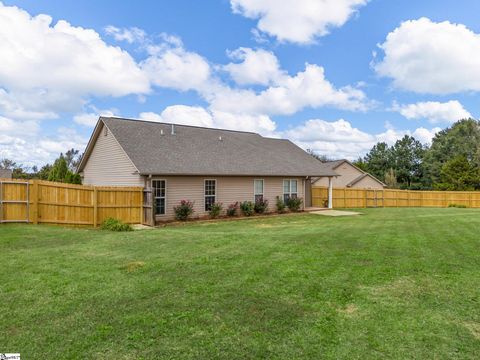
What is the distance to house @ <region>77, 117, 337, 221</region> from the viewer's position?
53.7 feet

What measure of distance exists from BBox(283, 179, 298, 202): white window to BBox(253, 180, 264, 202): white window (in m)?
1.90

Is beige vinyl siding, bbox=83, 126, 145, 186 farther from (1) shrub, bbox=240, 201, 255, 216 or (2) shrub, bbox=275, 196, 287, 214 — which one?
(2) shrub, bbox=275, 196, 287, 214

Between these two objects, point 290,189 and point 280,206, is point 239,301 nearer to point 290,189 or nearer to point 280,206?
point 280,206

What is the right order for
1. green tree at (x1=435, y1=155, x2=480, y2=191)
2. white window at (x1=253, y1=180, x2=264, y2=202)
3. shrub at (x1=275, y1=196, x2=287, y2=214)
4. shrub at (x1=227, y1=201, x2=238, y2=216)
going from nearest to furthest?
shrub at (x1=227, y1=201, x2=238, y2=216) < white window at (x1=253, y1=180, x2=264, y2=202) < shrub at (x1=275, y1=196, x2=287, y2=214) < green tree at (x1=435, y1=155, x2=480, y2=191)

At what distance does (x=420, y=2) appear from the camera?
574 inches

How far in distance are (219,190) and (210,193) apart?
22.0 inches

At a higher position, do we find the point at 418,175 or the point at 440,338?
the point at 418,175

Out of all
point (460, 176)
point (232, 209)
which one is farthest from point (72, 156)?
point (460, 176)

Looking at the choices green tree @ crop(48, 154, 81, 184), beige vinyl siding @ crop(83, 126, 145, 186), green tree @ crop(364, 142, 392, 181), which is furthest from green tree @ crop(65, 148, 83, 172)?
green tree @ crop(364, 142, 392, 181)

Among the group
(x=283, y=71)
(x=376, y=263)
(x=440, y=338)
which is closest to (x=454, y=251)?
(x=376, y=263)

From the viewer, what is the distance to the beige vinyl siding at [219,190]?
54.4 feet

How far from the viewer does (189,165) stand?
17.1 meters

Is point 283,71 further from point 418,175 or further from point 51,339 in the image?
point 418,175

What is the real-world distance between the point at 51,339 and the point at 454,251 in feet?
29.6
